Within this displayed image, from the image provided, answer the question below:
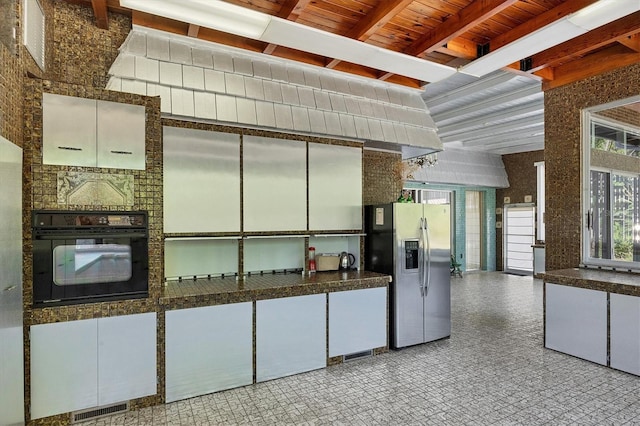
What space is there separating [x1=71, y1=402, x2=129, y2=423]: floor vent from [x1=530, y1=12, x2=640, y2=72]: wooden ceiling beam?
18.0 feet

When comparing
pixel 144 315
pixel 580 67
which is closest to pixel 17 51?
pixel 144 315

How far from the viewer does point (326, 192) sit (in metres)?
4.29

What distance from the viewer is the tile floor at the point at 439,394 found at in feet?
9.07

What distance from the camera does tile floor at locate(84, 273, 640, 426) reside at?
9.07 ft

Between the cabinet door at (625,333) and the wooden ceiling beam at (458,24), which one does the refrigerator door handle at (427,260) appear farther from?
the wooden ceiling beam at (458,24)

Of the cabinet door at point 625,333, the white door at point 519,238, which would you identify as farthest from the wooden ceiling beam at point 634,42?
the white door at point 519,238

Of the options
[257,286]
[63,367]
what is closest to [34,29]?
[63,367]

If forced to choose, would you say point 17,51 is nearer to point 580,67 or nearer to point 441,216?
point 441,216

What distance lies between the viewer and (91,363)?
272 cm

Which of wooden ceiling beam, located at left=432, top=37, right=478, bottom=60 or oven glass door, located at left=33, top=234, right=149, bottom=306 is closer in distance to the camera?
oven glass door, located at left=33, top=234, right=149, bottom=306

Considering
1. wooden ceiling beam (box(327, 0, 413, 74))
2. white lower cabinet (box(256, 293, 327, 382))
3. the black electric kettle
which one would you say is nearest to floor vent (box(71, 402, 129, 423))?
white lower cabinet (box(256, 293, 327, 382))

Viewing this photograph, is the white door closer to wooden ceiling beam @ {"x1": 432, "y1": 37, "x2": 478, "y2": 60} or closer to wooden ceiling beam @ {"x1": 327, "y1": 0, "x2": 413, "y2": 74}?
wooden ceiling beam @ {"x1": 432, "y1": 37, "x2": 478, "y2": 60}

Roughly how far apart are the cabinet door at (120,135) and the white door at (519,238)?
1016 centimetres

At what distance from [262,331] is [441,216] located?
8.48 ft
